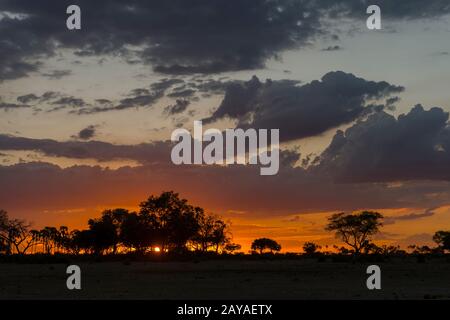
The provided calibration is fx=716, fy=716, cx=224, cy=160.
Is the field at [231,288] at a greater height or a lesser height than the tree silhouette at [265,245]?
lesser

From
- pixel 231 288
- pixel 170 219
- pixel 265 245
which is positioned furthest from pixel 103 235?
pixel 231 288

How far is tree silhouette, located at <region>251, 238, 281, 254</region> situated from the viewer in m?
172

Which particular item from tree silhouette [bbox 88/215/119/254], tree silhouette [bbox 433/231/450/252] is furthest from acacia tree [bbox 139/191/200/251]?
tree silhouette [bbox 433/231/450/252]

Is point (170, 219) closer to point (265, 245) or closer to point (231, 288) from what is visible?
point (265, 245)

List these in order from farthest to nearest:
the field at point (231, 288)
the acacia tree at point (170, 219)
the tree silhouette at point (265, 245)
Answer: the tree silhouette at point (265, 245)
the acacia tree at point (170, 219)
the field at point (231, 288)

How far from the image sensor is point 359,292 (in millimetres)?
37594

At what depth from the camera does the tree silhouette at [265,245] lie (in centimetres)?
17175

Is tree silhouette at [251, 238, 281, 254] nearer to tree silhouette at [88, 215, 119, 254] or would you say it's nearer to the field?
tree silhouette at [88, 215, 119, 254]

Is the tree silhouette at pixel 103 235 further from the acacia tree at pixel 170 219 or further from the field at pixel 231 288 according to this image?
the field at pixel 231 288

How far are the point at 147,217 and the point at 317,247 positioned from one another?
4492 centimetres

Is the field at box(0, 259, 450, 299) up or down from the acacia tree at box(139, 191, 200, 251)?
down

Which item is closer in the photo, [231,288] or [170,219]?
[231,288]

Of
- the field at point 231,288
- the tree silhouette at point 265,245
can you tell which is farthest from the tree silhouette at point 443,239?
the field at point 231,288

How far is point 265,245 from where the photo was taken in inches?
6777
